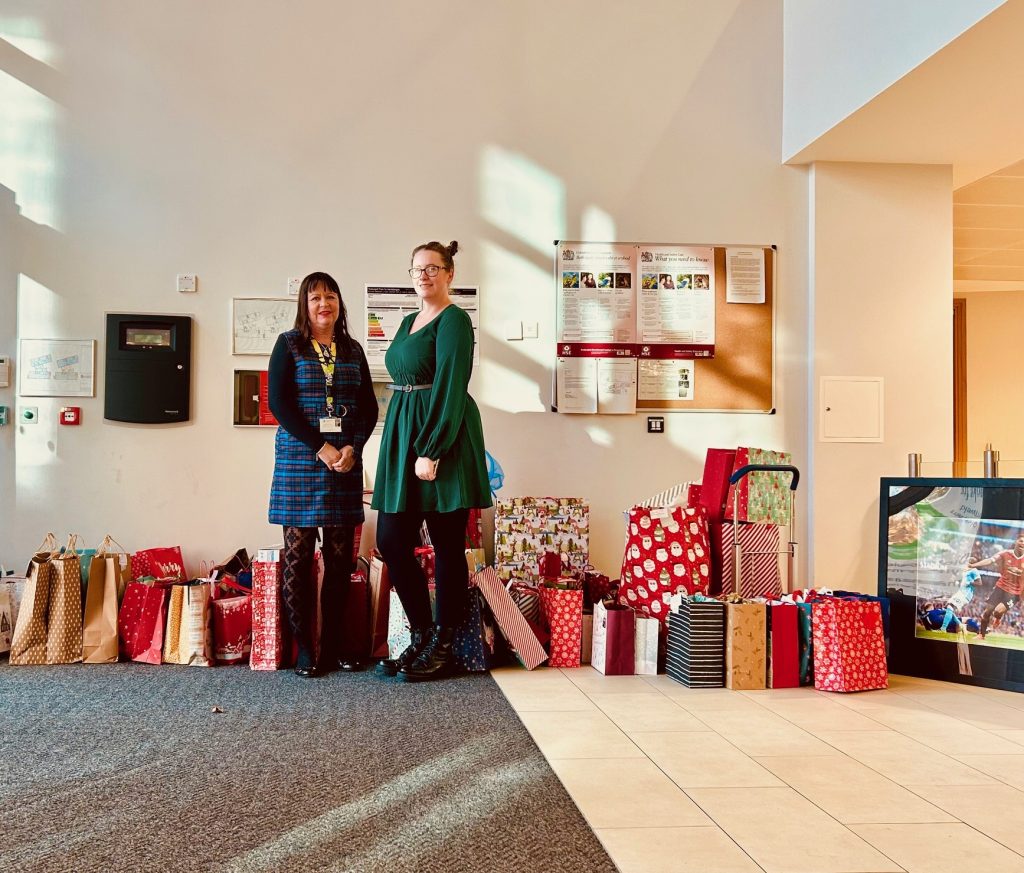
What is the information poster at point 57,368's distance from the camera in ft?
14.1

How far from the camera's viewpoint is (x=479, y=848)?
1803mm

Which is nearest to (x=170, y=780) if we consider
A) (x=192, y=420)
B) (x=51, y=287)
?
(x=192, y=420)

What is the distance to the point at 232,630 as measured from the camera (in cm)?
367

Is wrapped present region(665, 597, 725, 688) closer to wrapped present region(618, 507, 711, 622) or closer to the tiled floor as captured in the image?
the tiled floor

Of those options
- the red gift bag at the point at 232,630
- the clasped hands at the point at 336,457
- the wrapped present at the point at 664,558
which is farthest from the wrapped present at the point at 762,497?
the red gift bag at the point at 232,630

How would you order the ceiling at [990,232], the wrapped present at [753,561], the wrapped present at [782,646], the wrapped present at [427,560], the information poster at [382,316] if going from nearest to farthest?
the wrapped present at [782,646] → the wrapped present at [753,561] → the wrapped present at [427,560] → the information poster at [382,316] → the ceiling at [990,232]

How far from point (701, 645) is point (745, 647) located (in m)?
0.16

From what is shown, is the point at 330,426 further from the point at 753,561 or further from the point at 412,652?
the point at 753,561

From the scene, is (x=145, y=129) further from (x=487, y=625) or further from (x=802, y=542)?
(x=802, y=542)

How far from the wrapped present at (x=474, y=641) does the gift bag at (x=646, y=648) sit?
1.90ft

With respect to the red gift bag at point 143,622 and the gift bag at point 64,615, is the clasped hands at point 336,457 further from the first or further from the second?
the gift bag at point 64,615

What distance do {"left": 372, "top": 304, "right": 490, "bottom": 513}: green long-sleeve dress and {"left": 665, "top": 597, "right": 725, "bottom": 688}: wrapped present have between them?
0.89 m

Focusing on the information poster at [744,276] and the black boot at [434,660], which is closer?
the black boot at [434,660]

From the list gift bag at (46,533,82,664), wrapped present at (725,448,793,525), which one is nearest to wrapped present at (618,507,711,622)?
wrapped present at (725,448,793,525)
